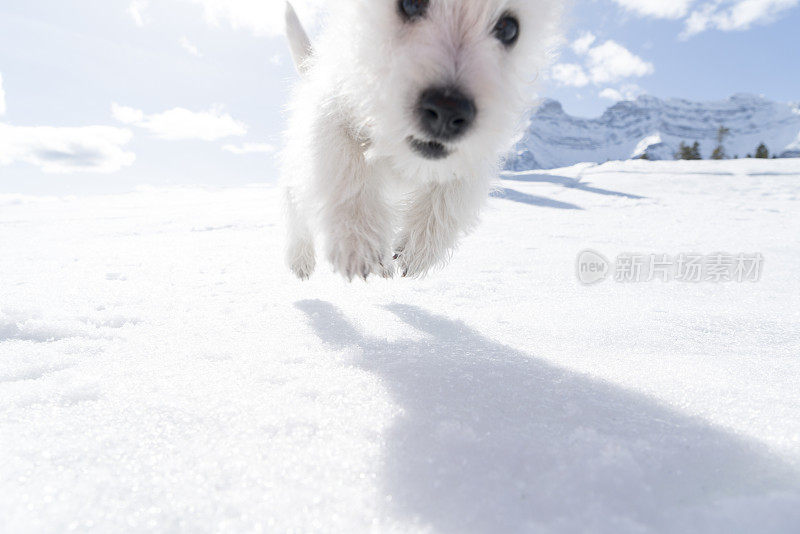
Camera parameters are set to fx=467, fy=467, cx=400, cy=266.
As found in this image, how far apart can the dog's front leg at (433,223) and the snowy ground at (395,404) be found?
293mm

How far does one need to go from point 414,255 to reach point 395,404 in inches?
54.1

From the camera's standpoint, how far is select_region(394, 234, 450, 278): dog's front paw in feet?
8.70

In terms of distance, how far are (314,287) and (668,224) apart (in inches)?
265

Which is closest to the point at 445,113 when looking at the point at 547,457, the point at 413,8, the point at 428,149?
the point at 428,149

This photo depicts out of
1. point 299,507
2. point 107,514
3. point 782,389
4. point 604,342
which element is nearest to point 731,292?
point 604,342

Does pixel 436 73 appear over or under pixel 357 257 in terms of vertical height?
over

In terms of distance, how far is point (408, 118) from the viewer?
69.1 inches

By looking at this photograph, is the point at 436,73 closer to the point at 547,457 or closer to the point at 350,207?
the point at 350,207

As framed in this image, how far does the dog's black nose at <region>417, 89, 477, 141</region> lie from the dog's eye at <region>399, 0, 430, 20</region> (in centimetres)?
41

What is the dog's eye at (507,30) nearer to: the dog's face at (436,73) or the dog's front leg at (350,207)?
the dog's face at (436,73)

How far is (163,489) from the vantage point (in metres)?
0.98

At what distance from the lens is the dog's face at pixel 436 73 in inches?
67.0

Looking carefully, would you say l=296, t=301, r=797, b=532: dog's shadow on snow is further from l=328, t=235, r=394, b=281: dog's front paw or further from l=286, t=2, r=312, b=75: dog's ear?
l=286, t=2, r=312, b=75: dog's ear

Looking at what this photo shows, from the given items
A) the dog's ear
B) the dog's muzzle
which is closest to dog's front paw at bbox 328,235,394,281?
the dog's muzzle
